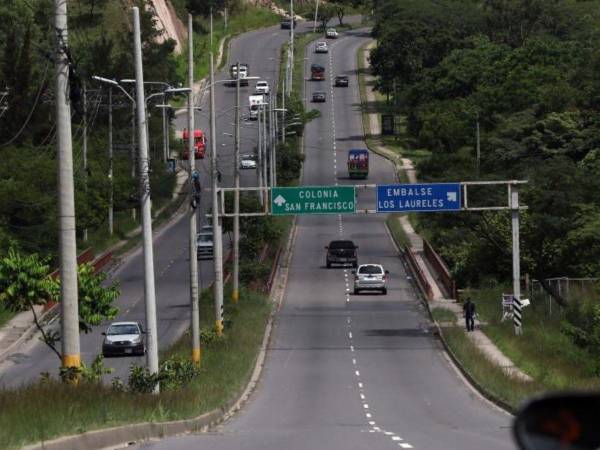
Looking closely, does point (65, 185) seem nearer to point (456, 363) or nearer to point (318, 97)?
point (456, 363)

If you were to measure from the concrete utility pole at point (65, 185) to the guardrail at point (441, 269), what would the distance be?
44797 millimetres

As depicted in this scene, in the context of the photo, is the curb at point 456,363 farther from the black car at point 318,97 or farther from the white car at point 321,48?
the white car at point 321,48

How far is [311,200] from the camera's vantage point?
49.6 meters

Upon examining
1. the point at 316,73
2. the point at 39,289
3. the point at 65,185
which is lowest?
the point at 39,289

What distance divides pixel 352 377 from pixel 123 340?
12.0 meters

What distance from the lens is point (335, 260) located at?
76250 mm

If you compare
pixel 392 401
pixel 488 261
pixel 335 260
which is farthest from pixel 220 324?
pixel 335 260

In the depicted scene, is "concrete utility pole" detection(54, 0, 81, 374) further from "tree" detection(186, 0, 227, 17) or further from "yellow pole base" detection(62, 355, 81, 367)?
"tree" detection(186, 0, 227, 17)

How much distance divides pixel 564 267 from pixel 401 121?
80.7 metres

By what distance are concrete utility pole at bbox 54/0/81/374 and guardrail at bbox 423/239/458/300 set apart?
1764 inches

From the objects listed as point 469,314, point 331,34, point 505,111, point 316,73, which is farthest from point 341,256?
point 331,34

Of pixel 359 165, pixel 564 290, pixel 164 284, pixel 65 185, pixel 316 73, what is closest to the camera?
pixel 65 185

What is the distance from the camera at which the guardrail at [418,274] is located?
65.3m

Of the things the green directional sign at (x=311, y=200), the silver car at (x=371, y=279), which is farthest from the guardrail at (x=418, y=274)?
the green directional sign at (x=311, y=200)
